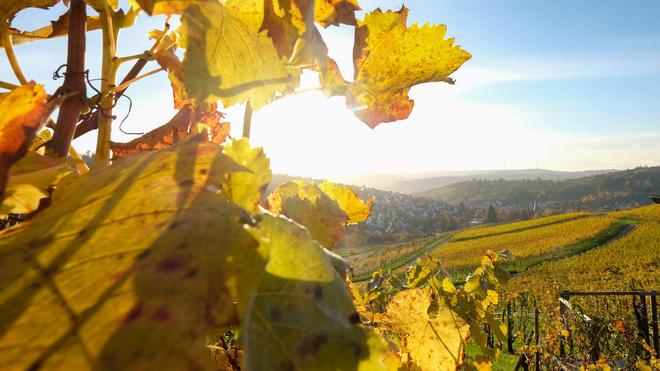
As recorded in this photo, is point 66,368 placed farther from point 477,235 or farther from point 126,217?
point 477,235

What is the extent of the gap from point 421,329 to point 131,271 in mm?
1194

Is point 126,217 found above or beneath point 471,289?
above

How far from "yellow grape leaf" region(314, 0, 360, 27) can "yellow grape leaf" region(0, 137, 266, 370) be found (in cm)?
27

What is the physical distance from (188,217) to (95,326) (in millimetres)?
80

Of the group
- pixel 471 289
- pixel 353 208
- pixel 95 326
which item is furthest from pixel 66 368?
pixel 471 289

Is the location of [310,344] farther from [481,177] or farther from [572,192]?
[481,177]

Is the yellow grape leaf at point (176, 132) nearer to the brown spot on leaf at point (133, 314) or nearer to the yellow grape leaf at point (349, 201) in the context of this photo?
the yellow grape leaf at point (349, 201)

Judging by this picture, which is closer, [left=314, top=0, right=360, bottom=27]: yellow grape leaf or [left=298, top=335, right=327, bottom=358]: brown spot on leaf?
[left=298, top=335, right=327, bottom=358]: brown spot on leaf

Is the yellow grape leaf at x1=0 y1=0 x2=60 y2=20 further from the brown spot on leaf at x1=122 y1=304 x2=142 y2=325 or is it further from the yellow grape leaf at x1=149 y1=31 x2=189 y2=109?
the brown spot on leaf at x1=122 y1=304 x2=142 y2=325

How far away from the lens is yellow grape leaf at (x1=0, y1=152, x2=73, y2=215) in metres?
0.40

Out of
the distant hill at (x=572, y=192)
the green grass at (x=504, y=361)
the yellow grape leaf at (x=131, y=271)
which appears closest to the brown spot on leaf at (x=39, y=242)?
the yellow grape leaf at (x=131, y=271)

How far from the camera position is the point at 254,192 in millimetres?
425

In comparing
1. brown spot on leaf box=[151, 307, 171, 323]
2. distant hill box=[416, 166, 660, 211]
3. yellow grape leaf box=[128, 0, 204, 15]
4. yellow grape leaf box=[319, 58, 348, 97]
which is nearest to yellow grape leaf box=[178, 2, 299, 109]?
yellow grape leaf box=[128, 0, 204, 15]

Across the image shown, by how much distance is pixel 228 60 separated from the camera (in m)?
0.53
